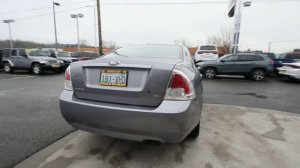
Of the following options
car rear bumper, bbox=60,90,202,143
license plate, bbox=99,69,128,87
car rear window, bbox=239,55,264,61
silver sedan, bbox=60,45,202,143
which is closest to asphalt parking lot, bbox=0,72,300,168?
silver sedan, bbox=60,45,202,143

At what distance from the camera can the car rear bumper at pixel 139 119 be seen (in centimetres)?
219

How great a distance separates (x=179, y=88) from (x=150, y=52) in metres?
1.35

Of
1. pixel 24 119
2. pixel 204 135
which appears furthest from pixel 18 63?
pixel 204 135

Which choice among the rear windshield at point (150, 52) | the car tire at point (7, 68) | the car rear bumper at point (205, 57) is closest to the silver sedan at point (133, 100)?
the rear windshield at point (150, 52)

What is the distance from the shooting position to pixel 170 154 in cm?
289

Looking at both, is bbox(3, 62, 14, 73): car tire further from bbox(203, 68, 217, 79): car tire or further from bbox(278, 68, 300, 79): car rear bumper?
bbox(278, 68, 300, 79): car rear bumper

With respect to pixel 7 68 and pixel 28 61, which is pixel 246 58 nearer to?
pixel 28 61

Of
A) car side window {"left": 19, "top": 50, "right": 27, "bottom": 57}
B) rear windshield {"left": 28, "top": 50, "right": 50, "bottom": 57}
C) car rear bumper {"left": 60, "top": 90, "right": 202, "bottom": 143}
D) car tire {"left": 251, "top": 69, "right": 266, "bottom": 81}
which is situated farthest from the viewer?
rear windshield {"left": 28, "top": 50, "right": 50, "bottom": 57}

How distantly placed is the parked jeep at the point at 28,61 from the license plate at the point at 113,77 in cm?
1244

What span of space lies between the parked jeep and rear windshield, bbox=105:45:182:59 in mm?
11351

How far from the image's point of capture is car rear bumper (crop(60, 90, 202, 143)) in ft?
7.19

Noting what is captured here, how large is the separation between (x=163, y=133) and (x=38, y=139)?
7.14ft

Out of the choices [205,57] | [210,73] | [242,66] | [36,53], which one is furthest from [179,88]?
[205,57]

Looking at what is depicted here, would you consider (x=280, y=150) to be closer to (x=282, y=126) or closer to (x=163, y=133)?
(x=282, y=126)
